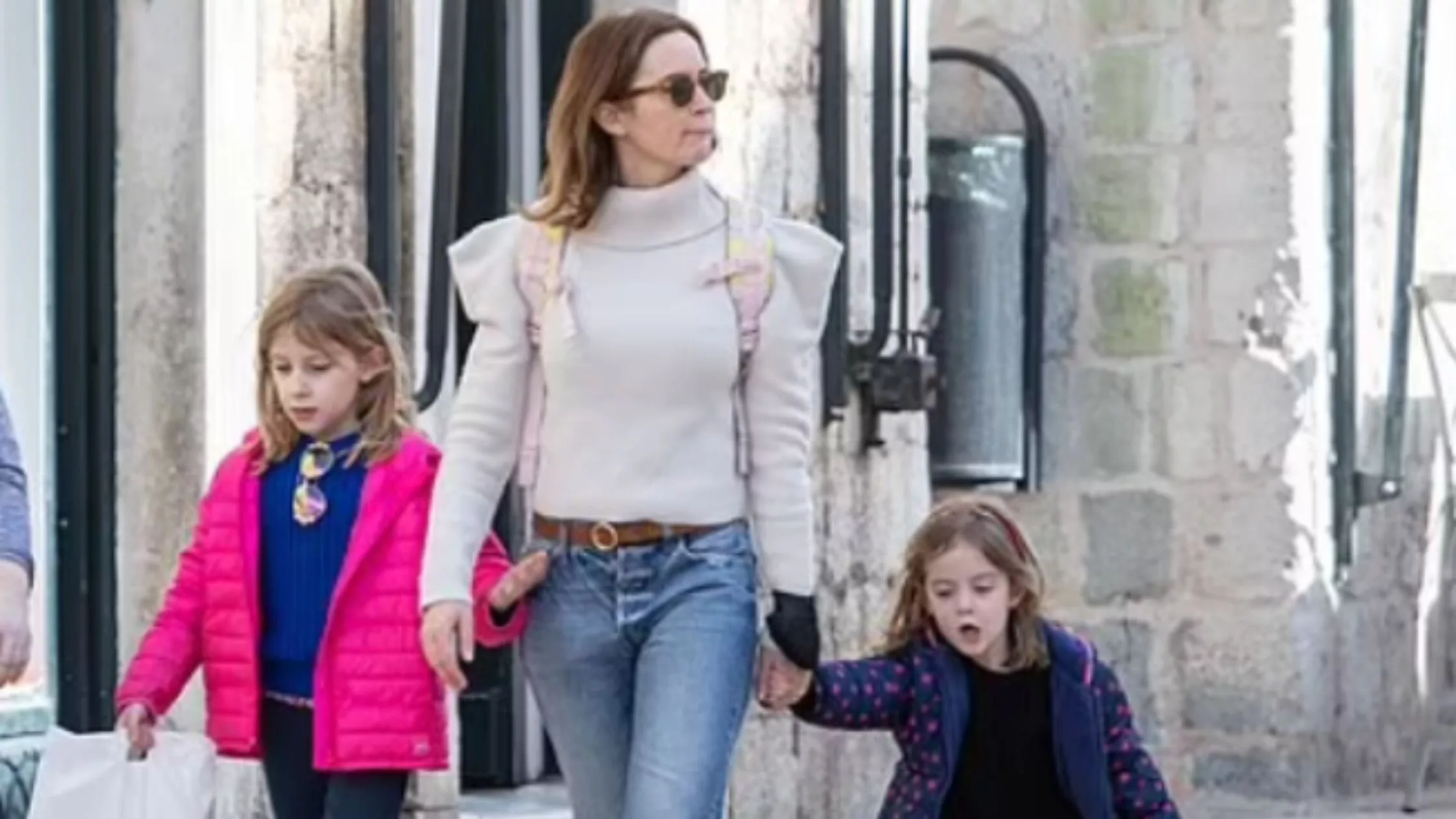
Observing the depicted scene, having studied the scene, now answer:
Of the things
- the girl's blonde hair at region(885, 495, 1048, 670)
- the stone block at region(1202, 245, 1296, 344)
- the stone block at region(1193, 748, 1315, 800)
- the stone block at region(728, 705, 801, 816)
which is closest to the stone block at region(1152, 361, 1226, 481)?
the stone block at region(1202, 245, 1296, 344)

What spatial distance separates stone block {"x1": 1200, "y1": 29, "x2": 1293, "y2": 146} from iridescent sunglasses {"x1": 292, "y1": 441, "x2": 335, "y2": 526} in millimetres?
4421

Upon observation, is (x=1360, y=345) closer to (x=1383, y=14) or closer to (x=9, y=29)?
(x=1383, y=14)

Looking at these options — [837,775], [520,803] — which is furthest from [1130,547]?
[520,803]

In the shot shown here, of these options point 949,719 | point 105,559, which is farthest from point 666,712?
point 105,559

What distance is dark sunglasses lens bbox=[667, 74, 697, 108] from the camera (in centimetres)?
542

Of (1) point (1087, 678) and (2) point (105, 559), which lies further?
(2) point (105, 559)

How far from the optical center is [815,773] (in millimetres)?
8555

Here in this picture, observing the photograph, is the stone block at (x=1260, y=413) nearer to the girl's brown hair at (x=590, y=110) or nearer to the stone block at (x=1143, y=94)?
the stone block at (x=1143, y=94)

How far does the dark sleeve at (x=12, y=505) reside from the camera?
188 inches

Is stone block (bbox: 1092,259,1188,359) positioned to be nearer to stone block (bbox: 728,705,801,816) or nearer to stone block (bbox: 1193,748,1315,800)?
stone block (bbox: 1193,748,1315,800)

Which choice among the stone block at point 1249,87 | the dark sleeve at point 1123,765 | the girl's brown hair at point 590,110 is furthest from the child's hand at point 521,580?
the stone block at point 1249,87

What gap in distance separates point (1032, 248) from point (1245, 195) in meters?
0.56

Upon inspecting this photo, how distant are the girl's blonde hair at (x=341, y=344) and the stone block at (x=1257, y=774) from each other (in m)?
4.31

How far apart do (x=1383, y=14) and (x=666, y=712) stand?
5403mm
